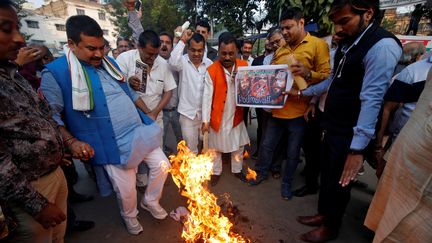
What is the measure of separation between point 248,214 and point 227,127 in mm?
1456

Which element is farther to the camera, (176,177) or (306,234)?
(176,177)

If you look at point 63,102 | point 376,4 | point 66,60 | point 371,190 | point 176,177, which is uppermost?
point 376,4

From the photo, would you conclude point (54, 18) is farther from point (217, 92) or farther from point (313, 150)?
point (313, 150)

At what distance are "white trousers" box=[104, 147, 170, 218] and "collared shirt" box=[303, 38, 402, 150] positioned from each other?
88.8 inches

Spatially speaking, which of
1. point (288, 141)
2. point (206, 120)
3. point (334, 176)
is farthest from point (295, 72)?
point (206, 120)

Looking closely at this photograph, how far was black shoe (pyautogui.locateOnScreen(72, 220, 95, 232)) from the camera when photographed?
3.23 m

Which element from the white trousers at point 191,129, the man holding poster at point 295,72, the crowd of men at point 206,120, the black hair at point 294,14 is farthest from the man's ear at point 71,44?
the black hair at point 294,14

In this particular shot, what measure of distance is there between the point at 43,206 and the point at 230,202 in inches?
106

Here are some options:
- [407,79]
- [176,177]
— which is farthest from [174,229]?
[407,79]

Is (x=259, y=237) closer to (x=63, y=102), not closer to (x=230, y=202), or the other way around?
(x=230, y=202)

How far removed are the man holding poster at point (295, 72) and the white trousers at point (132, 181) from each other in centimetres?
192

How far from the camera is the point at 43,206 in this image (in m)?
1.66

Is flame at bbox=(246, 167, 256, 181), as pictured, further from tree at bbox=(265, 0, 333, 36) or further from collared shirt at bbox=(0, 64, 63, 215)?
tree at bbox=(265, 0, 333, 36)

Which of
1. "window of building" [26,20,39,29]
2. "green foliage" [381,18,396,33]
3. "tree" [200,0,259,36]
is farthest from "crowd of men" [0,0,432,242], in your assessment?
"window of building" [26,20,39,29]
